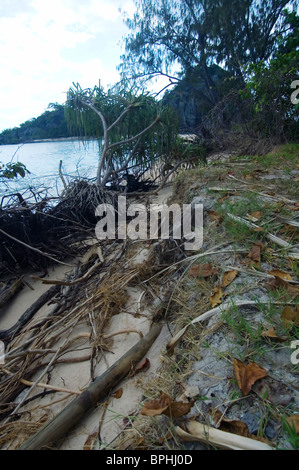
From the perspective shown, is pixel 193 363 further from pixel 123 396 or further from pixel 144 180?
pixel 144 180

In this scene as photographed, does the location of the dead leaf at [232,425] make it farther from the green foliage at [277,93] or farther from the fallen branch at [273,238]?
the green foliage at [277,93]

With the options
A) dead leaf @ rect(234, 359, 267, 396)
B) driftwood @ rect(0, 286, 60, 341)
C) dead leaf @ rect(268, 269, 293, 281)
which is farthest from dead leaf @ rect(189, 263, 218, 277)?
driftwood @ rect(0, 286, 60, 341)

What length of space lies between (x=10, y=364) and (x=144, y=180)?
17.5ft

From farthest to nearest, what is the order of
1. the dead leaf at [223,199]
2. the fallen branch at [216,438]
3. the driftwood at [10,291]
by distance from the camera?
the driftwood at [10,291]
the dead leaf at [223,199]
the fallen branch at [216,438]

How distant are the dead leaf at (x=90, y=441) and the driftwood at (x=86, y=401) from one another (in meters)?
0.11

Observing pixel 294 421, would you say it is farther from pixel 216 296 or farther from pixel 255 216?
pixel 255 216

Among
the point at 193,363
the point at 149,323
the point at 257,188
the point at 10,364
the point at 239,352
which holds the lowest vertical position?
the point at 10,364

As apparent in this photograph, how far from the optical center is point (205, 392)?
0.90 m

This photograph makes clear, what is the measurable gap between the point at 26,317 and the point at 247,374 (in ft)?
6.43

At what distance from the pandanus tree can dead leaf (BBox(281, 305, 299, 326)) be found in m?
4.62

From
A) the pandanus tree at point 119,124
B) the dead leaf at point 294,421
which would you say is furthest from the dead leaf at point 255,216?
the pandanus tree at point 119,124

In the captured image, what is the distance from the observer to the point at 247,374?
0.86m

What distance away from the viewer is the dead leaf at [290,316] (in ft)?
3.29
